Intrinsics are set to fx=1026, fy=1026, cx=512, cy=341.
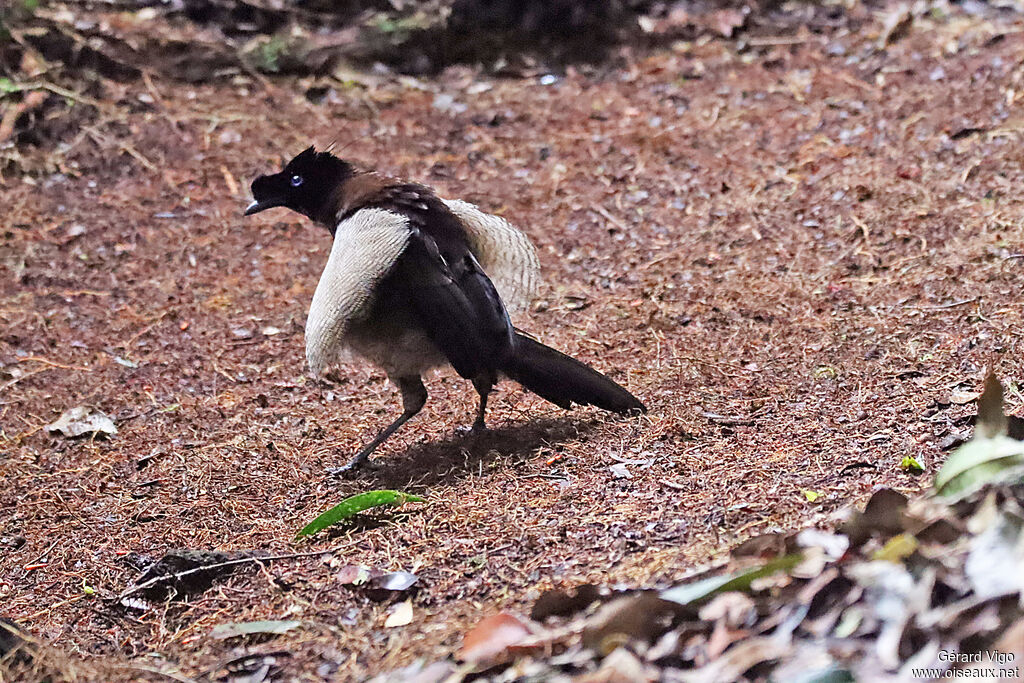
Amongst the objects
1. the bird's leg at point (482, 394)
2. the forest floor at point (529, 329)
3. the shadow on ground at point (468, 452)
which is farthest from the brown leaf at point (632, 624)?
the bird's leg at point (482, 394)

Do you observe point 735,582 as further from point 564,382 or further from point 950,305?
point 950,305

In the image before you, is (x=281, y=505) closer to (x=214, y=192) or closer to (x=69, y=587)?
(x=69, y=587)

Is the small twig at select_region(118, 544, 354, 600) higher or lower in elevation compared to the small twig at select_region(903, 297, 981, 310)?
lower

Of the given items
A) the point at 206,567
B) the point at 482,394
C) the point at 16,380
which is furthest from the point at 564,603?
the point at 16,380

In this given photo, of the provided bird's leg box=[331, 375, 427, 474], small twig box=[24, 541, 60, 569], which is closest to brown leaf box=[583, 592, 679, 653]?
bird's leg box=[331, 375, 427, 474]

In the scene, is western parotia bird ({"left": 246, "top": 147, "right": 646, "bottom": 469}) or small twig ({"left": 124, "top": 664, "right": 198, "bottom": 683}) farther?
western parotia bird ({"left": 246, "top": 147, "right": 646, "bottom": 469})

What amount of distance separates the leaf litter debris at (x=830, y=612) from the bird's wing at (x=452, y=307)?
161 cm

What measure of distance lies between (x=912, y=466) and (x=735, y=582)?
1.24 meters

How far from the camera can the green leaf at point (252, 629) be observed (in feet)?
9.47

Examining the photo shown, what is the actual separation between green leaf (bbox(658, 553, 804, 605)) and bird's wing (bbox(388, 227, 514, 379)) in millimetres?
1863

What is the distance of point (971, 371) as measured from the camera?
403cm

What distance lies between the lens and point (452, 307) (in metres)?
4.02

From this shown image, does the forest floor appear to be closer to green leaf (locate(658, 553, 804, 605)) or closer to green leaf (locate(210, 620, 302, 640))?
green leaf (locate(210, 620, 302, 640))

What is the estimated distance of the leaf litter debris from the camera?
203 centimetres
